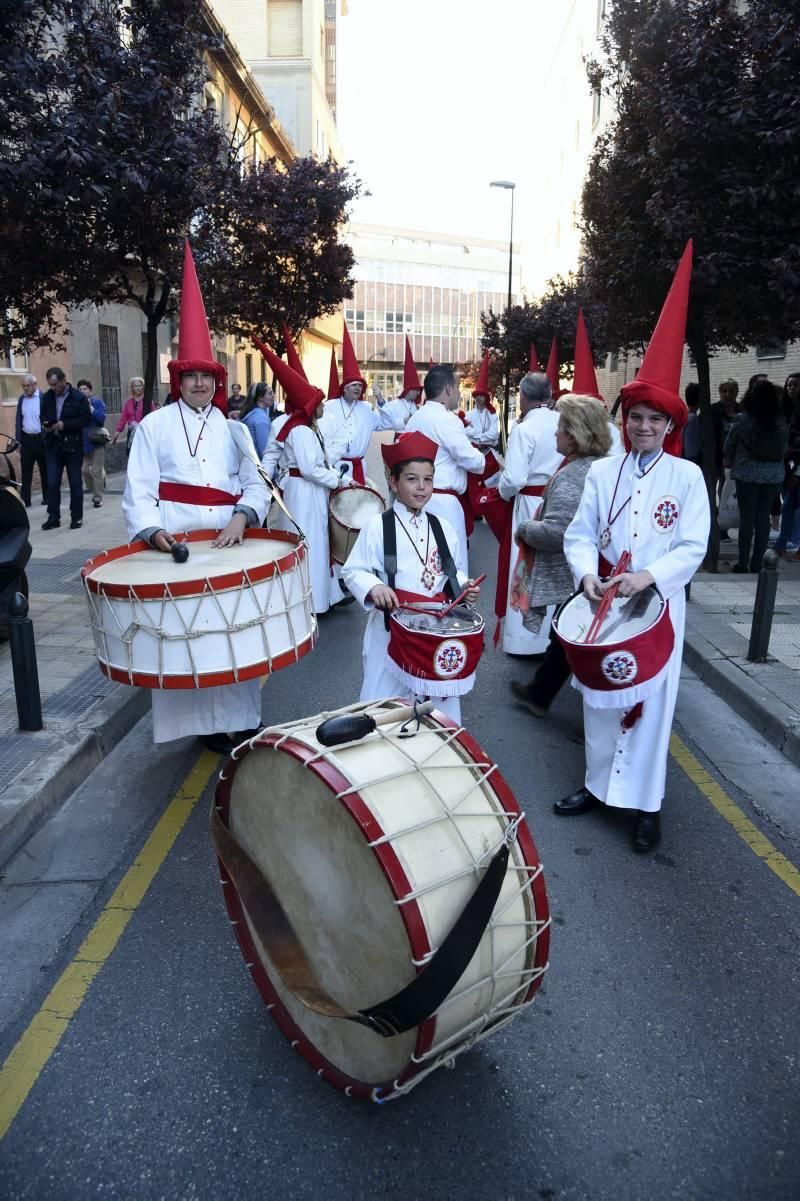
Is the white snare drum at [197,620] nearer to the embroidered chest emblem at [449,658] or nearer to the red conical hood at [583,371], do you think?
the embroidered chest emblem at [449,658]

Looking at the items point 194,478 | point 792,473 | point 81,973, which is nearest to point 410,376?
point 792,473

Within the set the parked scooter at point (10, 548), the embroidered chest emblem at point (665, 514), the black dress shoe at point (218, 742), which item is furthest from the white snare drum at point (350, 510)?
→ the embroidered chest emblem at point (665, 514)

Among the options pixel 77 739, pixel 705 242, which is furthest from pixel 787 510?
pixel 77 739

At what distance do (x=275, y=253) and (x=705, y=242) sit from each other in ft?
40.4

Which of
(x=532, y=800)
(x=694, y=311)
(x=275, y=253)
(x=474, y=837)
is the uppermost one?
(x=275, y=253)

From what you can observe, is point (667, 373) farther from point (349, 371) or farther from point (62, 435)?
point (62, 435)

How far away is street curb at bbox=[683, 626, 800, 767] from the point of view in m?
5.09

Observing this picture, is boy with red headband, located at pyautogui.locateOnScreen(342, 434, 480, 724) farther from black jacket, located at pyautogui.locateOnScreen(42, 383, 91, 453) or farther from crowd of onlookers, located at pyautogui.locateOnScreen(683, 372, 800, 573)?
black jacket, located at pyautogui.locateOnScreen(42, 383, 91, 453)

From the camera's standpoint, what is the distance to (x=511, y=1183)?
228 centimetres

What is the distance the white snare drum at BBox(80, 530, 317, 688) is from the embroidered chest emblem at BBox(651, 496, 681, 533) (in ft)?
5.20

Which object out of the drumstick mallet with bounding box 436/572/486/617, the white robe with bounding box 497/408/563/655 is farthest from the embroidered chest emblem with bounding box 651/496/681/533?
the white robe with bounding box 497/408/563/655

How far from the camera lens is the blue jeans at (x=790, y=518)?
10.4 metres

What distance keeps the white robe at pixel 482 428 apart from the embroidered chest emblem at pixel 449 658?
10.8 meters

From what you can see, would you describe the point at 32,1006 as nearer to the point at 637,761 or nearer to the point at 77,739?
the point at 77,739
